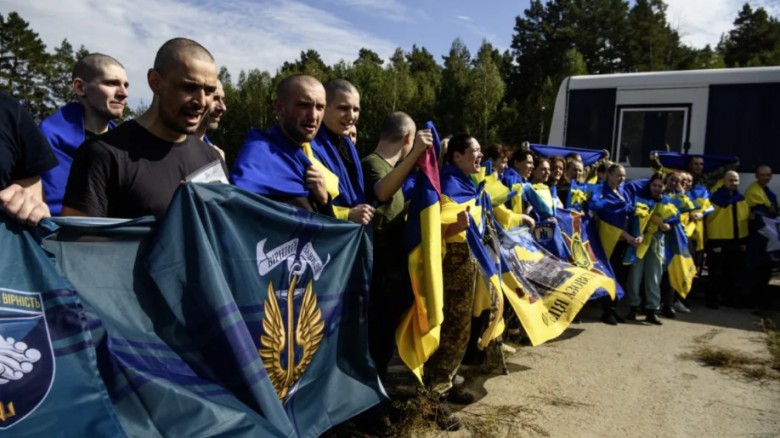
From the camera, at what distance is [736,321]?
6.98 meters

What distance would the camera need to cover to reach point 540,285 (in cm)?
487

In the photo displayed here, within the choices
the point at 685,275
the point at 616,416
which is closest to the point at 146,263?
the point at 616,416

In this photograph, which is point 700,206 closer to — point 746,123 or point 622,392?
point 746,123

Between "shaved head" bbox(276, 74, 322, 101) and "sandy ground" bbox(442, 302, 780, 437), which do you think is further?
"sandy ground" bbox(442, 302, 780, 437)

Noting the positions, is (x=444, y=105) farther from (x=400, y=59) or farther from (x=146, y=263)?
(x=146, y=263)

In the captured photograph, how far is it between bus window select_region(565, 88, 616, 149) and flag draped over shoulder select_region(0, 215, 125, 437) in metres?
9.60

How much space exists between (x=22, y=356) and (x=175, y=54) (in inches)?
50.8

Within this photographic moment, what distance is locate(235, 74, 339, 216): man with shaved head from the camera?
2.83 m

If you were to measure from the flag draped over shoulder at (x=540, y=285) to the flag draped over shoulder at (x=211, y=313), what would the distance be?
209 centimetres

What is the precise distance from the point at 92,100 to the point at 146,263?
1.87 meters

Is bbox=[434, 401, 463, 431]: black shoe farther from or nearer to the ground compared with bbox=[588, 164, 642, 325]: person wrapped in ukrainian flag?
nearer to the ground

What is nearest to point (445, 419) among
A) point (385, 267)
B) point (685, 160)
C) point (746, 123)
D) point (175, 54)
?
point (385, 267)

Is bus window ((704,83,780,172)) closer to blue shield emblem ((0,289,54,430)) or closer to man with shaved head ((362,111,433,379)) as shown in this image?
man with shaved head ((362,111,433,379))

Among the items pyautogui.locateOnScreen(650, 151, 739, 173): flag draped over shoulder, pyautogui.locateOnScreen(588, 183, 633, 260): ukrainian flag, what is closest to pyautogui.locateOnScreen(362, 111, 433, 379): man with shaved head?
pyautogui.locateOnScreen(588, 183, 633, 260): ukrainian flag
